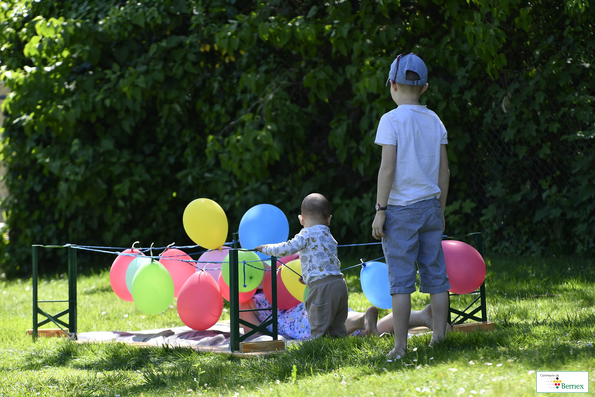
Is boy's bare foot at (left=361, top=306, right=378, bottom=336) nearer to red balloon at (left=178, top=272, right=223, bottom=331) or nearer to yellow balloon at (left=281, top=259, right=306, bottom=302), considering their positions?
yellow balloon at (left=281, top=259, right=306, bottom=302)

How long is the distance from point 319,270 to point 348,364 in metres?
0.71

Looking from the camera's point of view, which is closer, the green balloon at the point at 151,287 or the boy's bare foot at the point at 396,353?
the boy's bare foot at the point at 396,353

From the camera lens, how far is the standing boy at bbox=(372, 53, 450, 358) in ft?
9.70

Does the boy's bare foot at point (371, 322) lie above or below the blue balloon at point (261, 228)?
below

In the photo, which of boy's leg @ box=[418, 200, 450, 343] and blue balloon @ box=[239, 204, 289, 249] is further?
blue balloon @ box=[239, 204, 289, 249]

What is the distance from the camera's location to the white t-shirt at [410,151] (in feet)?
Result: 9.82

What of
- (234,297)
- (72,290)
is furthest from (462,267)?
(72,290)

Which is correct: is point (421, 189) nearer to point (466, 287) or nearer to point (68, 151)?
point (466, 287)

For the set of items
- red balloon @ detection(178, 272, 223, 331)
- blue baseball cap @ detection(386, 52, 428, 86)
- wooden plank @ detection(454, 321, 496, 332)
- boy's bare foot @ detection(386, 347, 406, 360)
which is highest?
blue baseball cap @ detection(386, 52, 428, 86)

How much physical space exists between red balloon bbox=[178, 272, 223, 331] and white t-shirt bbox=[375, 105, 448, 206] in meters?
1.33

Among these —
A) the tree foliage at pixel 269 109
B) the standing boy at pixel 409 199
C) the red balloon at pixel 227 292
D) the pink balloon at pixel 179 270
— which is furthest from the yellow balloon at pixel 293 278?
the tree foliage at pixel 269 109

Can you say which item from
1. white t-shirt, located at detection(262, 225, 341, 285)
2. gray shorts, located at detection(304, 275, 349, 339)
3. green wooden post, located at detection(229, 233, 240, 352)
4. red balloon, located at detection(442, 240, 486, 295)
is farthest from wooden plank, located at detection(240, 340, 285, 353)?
red balloon, located at detection(442, 240, 486, 295)

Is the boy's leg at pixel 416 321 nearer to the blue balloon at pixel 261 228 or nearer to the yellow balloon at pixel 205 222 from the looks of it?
the blue balloon at pixel 261 228

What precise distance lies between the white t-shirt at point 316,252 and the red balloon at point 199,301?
1.98 ft
